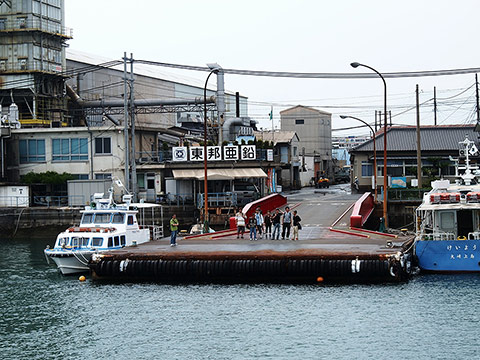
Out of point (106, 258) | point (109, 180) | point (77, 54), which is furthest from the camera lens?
point (77, 54)

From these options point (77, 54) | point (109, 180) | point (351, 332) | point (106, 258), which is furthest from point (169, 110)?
point (351, 332)

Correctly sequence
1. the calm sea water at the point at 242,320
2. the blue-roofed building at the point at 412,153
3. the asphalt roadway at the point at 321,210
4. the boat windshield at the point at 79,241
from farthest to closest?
1. the blue-roofed building at the point at 412,153
2. the asphalt roadway at the point at 321,210
3. the boat windshield at the point at 79,241
4. the calm sea water at the point at 242,320

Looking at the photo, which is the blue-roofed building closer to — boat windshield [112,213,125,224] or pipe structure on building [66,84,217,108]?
pipe structure on building [66,84,217,108]

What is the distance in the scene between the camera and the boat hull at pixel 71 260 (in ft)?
138

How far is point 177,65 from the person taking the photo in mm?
74750

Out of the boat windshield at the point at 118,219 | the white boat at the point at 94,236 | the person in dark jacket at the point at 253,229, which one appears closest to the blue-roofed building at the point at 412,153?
the person in dark jacket at the point at 253,229

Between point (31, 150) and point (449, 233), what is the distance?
48139 mm

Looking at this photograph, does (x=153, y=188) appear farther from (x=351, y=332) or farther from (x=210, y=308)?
(x=351, y=332)

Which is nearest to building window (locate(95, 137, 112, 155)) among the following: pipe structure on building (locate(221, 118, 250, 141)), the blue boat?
pipe structure on building (locate(221, 118, 250, 141))

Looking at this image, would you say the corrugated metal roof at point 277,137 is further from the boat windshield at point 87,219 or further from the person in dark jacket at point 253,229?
the boat windshield at point 87,219

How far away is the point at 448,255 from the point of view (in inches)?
1510

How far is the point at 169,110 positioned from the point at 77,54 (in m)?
25.6

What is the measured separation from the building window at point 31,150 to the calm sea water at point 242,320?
35922 mm

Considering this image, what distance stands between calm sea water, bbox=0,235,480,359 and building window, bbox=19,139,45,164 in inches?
1414
